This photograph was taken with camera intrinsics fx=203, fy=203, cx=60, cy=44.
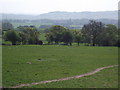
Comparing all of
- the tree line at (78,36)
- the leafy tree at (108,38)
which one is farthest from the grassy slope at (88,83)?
the leafy tree at (108,38)

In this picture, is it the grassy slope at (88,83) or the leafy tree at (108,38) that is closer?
the grassy slope at (88,83)

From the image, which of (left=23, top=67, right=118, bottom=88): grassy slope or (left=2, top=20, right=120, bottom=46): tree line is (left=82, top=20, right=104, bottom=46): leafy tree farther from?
(left=23, top=67, right=118, bottom=88): grassy slope

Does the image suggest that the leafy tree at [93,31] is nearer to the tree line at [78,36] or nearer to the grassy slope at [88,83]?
the tree line at [78,36]

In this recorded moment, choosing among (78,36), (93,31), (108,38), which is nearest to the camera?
(108,38)

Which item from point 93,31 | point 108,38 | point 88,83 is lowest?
point 88,83

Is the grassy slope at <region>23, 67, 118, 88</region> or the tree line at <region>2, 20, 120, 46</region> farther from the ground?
the tree line at <region>2, 20, 120, 46</region>

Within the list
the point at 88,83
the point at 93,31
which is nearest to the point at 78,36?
the point at 93,31

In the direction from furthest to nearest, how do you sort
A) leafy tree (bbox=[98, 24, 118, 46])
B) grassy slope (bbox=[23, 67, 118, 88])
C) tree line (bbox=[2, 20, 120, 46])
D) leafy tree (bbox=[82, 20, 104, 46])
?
leafy tree (bbox=[82, 20, 104, 46]) → tree line (bbox=[2, 20, 120, 46]) → leafy tree (bbox=[98, 24, 118, 46]) → grassy slope (bbox=[23, 67, 118, 88])

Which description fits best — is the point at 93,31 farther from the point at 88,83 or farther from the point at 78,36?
the point at 88,83

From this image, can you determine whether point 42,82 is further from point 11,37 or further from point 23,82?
point 11,37

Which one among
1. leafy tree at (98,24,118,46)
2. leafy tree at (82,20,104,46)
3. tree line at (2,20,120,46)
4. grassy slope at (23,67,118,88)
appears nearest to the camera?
grassy slope at (23,67,118,88)

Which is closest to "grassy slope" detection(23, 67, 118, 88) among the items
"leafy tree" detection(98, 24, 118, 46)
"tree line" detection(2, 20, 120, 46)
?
"tree line" detection(2, 20, 120, 46)

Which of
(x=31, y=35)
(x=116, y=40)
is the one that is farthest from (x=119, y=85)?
(x=31, y=35)

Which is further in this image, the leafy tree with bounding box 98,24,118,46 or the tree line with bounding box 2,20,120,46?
the tree line with bounding box 2,20,120,46
